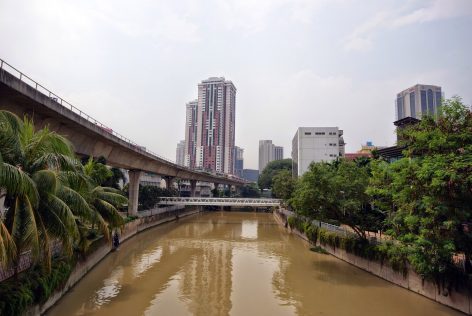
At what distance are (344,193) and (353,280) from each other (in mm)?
5730

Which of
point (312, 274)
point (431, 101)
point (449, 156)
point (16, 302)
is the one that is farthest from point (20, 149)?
point (431, 101)

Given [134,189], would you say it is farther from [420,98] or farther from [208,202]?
[420,98]

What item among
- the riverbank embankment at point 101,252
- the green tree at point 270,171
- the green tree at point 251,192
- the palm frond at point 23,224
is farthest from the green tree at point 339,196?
the green tree at point 251,192

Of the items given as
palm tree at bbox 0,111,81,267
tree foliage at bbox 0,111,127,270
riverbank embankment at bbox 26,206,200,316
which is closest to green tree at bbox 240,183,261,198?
riverbank embankment at bbox 26,206,200,316

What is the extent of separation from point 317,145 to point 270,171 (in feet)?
106

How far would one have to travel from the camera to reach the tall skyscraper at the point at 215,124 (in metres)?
150

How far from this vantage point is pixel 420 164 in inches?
619

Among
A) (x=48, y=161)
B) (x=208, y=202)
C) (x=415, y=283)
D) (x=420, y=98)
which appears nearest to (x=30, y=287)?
(x=48, y=161)

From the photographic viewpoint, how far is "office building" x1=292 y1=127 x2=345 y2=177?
3366 inches

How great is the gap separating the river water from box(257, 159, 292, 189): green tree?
81.3 meters

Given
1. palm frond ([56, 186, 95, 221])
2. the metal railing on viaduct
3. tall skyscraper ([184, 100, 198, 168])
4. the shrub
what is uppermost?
tall skyscraper ([184, 100, 198, 168])

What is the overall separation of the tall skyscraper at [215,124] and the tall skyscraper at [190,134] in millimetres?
8655

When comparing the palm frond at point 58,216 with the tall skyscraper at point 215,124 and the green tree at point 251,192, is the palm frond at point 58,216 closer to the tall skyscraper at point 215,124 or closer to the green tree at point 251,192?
the green tree at point 251,192

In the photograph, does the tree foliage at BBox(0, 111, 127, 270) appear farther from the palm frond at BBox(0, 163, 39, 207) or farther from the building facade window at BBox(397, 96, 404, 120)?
the building facade window at BBox(397, 96, 404, 120)
